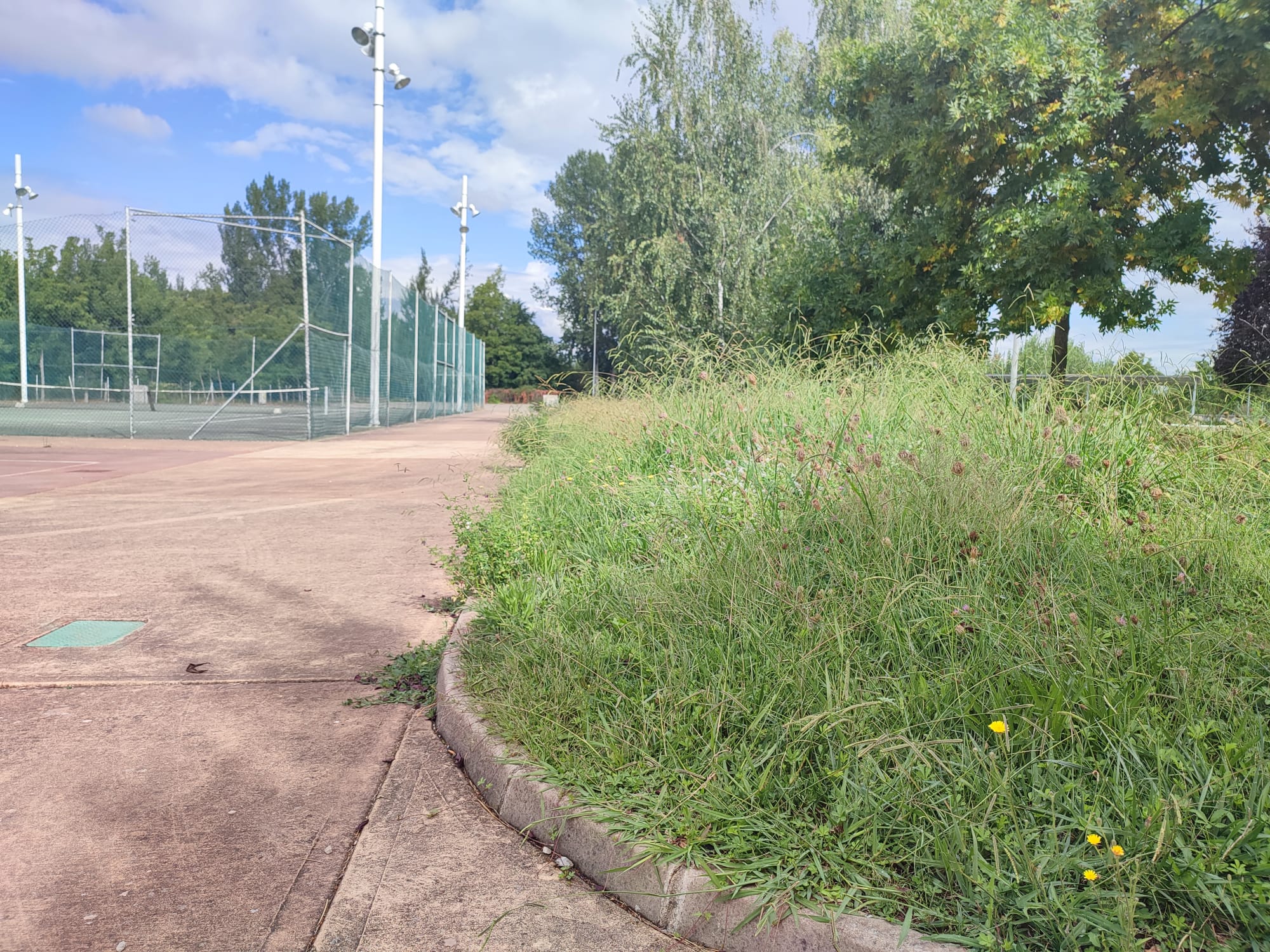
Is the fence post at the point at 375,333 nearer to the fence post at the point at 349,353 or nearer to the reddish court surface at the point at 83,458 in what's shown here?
the fence post at the point at 349,353

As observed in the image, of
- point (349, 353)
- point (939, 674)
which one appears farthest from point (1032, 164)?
point (349, 353)

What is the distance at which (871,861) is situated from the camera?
216cm

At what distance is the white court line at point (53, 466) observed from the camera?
11.0 meters

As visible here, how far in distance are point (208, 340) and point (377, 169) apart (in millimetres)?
5601

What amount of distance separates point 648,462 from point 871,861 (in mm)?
4176

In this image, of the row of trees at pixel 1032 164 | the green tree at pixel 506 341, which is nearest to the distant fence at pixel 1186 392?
the row of trees at pixel 1032 164

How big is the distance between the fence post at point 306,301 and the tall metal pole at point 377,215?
3252mm

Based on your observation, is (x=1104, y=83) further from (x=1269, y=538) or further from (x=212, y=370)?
(x=212, y=370)

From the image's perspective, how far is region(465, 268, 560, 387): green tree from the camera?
226ft

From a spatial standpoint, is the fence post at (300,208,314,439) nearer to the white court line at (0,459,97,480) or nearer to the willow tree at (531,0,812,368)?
the white court line at (0,459,97,480)

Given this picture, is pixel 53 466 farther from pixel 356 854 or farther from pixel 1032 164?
pixel 1032 164

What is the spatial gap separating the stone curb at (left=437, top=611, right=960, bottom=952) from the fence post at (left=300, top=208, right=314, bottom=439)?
1399 centimetres

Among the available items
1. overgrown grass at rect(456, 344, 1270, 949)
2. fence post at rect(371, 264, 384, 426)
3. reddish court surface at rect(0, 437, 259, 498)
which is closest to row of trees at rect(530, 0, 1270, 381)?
overgrown grass at rect(456, 344, 1270, 949)

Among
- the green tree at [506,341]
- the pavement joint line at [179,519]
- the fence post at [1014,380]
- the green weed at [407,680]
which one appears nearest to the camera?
the green weed at [407,680]
